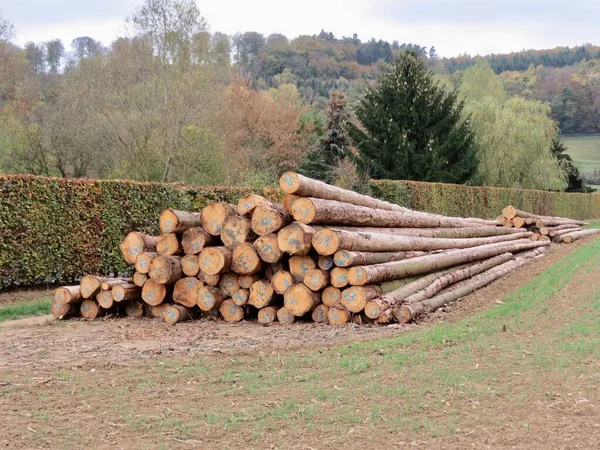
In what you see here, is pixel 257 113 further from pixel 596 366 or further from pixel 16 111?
pixel 596 366

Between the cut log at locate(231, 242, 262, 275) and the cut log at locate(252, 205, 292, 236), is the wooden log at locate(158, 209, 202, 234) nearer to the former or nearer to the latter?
the cut log at locate(231, 242, 262, 275)

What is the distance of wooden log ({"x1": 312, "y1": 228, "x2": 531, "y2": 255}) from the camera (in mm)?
8531

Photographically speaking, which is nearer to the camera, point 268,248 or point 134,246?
point 268,248

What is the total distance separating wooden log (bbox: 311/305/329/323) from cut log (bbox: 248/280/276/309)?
692mm

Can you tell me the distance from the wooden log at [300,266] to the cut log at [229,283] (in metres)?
0.90

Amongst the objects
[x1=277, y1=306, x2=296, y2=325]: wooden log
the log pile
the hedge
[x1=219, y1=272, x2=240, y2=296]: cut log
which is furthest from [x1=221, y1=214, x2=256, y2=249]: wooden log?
the hedge

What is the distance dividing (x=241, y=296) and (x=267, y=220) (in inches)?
49.3

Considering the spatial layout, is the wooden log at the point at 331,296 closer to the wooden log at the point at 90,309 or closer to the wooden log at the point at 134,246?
the wooden log at the point at 134,246

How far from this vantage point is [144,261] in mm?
9039

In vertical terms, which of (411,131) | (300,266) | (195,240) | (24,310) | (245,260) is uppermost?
(411,131)

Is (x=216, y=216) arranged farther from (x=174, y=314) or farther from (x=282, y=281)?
(x=174, y=314)

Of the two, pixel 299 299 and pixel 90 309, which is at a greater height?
pixel 299 299

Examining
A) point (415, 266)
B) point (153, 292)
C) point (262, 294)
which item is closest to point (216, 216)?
point (262, 294)

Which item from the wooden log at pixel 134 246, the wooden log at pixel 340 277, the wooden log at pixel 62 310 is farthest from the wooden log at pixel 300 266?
the wooden log at pixel 62 310
